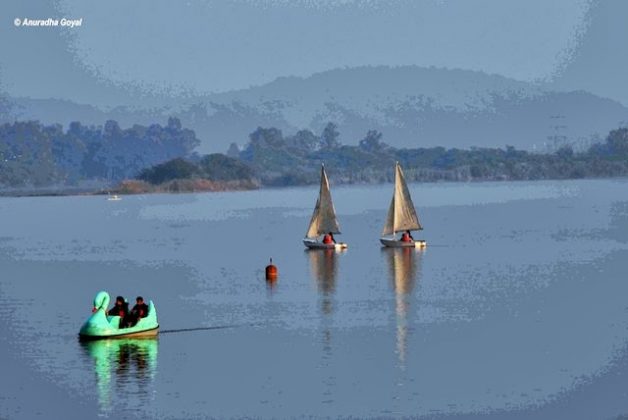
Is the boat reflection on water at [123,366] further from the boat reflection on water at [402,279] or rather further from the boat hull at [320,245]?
the boat hull at [320,245]

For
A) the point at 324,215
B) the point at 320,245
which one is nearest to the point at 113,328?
the point at 324,215

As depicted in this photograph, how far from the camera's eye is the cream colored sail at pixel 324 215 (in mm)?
110000

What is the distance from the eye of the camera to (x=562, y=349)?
6153 centimetres

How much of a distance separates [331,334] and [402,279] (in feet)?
85.5

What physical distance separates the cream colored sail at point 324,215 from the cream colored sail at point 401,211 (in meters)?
3.90

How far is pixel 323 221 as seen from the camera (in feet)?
370

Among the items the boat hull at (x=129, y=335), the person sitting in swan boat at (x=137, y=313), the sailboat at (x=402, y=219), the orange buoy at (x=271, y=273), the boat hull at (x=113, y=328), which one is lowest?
the boat hull at (x=129, y=335)

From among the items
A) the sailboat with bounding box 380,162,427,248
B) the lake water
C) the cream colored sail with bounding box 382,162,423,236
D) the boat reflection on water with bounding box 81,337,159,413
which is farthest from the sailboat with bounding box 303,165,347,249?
the boat reflection on water with bounding box 81,337,159,413

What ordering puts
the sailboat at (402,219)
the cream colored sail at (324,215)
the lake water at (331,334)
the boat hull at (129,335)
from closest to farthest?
the lake water at (331,334), the boat hull at (129,335), the cream colored sail at (324,215), the sailboat at (402,219)

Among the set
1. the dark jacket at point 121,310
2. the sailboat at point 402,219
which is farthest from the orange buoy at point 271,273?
the dark jacket at point 121,310

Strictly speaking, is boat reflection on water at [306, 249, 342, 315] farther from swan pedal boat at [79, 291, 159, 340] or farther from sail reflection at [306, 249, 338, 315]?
swan pedal boat at [79, 291, 159, 340]

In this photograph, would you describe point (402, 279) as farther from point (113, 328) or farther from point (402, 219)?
point (113, 328)

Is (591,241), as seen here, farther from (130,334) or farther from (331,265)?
(130,334)

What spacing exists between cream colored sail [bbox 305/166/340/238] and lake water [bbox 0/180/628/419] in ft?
6.61
